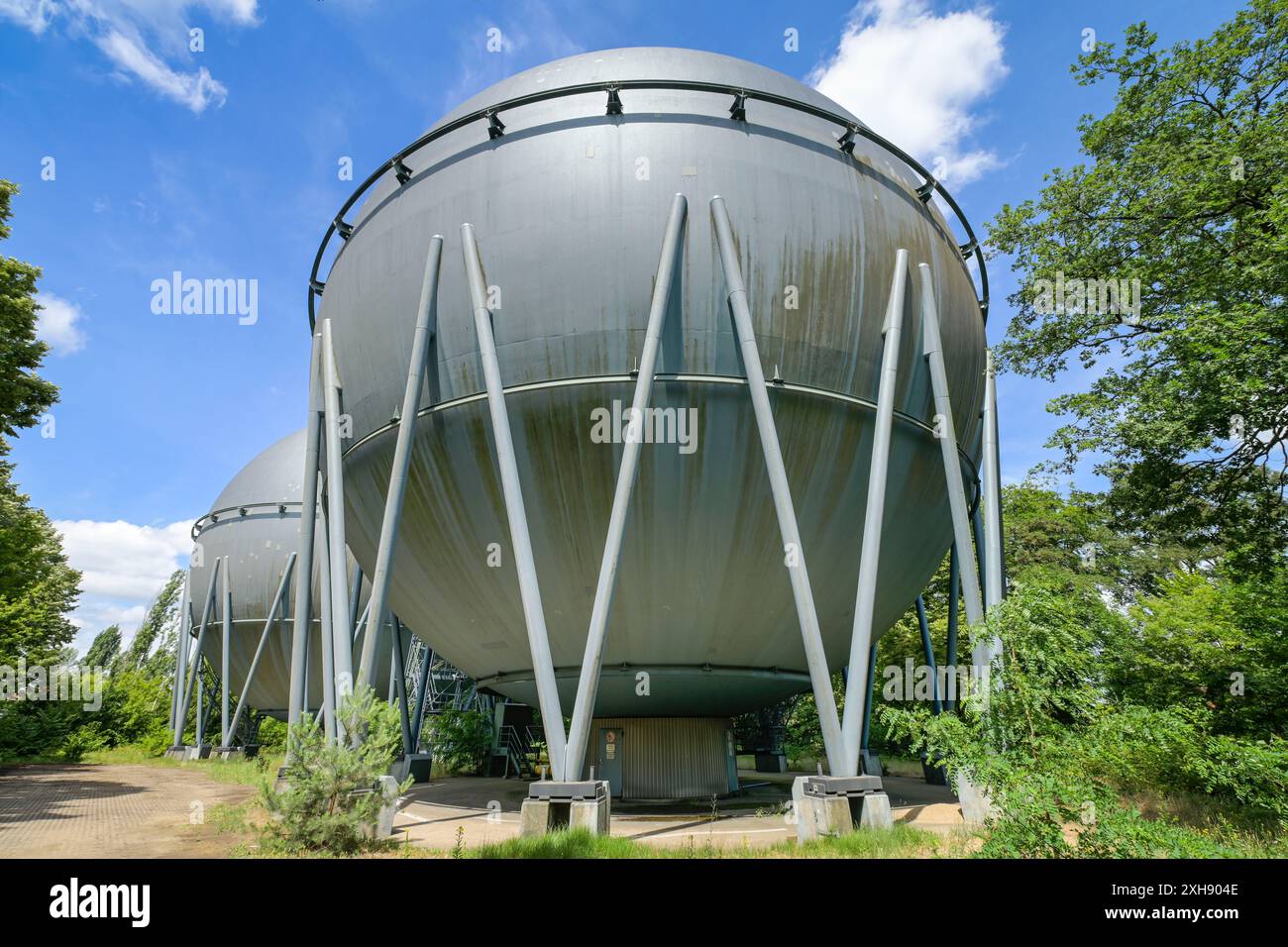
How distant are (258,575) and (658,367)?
23.9 meters

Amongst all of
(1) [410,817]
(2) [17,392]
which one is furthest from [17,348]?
(1) [410,817]

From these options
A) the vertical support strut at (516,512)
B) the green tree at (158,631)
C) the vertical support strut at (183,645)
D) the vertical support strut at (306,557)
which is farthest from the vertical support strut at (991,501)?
the green tree at (158,631)

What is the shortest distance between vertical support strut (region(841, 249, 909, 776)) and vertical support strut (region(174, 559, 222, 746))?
89.3 feet

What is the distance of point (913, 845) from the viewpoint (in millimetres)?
8188

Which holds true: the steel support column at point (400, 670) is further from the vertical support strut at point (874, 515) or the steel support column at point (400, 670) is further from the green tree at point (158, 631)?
the green tree at point (158, 631)

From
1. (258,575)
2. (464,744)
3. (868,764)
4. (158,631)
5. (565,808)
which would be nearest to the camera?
(565,808)

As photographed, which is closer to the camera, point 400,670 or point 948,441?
point 948,441

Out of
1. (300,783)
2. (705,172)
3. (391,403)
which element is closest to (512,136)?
(705,172)

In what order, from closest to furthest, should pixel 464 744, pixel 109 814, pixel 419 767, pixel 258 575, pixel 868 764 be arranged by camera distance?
pixel 109 814, pixel 868 764, pixel 419 767, pixel 464 744, pixel 258 575

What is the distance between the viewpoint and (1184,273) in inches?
588

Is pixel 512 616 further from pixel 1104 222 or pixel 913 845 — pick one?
pixel 1104 222

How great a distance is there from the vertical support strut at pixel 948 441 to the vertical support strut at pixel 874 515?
21.1 inches

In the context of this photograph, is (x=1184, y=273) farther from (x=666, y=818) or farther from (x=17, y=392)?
(x=17, y=392)

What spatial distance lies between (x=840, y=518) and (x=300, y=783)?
27.3ft
